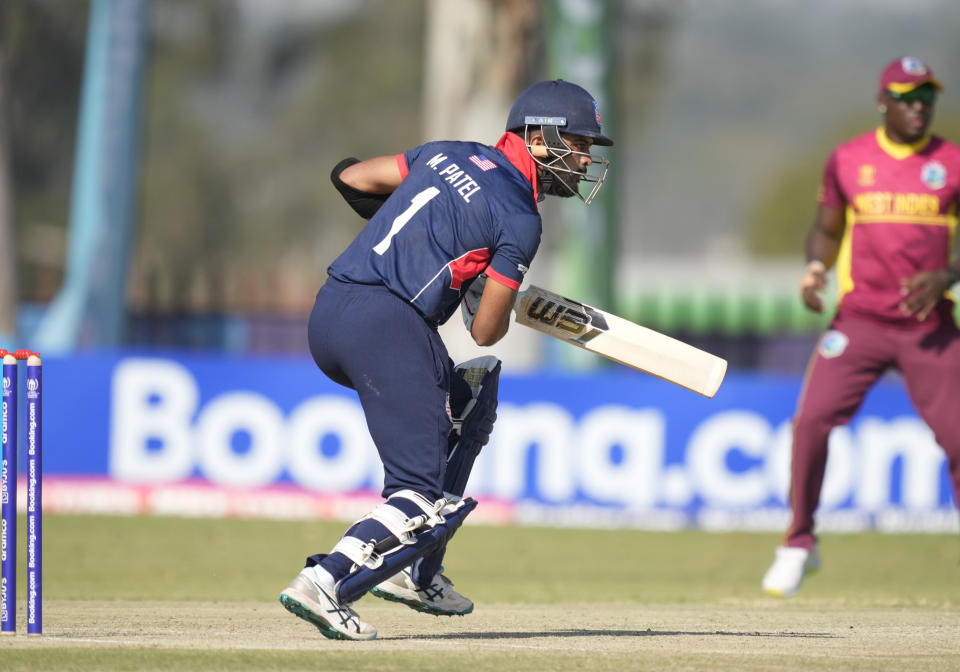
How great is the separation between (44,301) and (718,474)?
580 inches

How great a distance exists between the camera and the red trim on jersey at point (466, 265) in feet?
18.4

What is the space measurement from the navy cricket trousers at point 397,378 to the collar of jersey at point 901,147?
3.52m

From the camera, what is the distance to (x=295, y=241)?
2377 inches

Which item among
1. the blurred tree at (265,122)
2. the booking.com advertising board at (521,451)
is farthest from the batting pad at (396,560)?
the blurred tree at (265,122)

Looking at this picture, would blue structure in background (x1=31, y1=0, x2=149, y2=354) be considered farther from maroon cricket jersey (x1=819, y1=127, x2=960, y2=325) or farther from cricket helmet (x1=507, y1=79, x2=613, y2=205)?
cricket helmet (x1=507, y1=79, x2=613, y2=205)

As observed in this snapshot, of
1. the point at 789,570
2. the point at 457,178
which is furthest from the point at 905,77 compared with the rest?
the point at 457,178

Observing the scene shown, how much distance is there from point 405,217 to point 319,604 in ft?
4.43

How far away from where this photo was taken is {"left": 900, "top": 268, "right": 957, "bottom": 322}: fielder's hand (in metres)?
7.88

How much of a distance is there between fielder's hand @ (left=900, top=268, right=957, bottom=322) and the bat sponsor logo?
7.91ft

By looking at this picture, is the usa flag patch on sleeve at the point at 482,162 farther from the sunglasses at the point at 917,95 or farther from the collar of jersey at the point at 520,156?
the sunglasses at the point at 917,95

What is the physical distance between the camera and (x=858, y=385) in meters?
8.13

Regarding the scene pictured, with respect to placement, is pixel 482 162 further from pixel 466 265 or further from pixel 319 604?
pixel 319 604

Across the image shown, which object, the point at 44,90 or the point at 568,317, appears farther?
the point at 44,90

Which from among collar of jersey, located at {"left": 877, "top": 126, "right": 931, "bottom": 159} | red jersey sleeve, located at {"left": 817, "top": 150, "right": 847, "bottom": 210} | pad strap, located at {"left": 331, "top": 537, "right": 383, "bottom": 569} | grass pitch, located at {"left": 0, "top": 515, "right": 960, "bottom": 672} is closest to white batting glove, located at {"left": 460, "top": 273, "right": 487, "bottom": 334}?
pad strap, located at {"left": 331, "top": 537, "right": 383, "bottom": 569}
